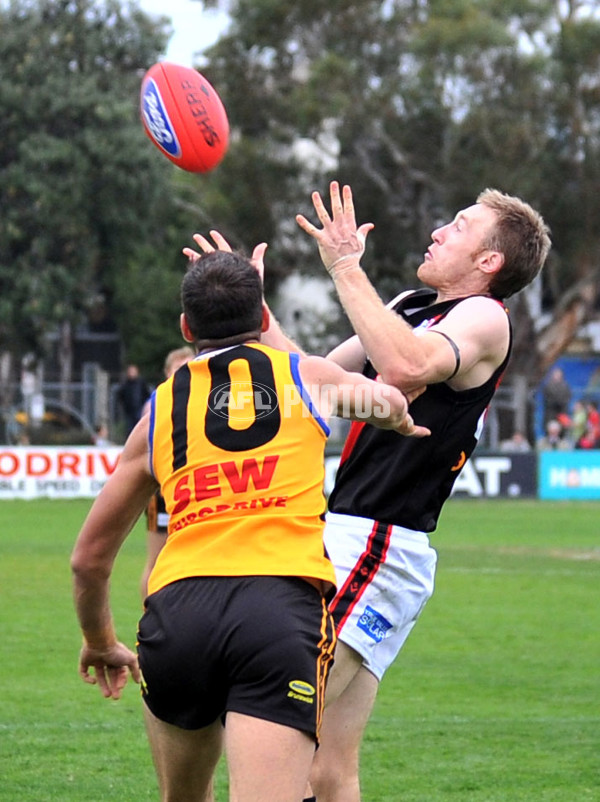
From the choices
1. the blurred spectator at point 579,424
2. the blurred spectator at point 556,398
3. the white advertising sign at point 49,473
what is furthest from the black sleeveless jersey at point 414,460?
the blurred spectator at point 556,398

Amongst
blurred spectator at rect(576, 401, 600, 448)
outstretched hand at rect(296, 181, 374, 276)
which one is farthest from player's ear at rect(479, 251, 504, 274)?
blurred spectator at rect(576, 401, 600, 448)

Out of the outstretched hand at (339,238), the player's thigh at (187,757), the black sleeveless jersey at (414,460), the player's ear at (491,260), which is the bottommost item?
the player's thigh at (187,757)

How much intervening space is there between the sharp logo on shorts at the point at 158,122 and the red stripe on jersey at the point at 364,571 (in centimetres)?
314

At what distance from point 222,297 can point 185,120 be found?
11.8 ft

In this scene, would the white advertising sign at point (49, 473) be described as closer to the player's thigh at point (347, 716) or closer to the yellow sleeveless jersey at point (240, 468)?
the player's thigh at point (347, 716)

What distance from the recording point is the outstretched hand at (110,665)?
4.12m

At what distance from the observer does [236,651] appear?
3613 millimetres

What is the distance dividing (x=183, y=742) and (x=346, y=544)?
1076mm

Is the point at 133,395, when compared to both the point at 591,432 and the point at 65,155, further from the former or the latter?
the point at 65,155

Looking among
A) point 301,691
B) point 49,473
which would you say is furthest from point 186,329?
point 49,473

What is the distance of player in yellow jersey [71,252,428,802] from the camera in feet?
11.8

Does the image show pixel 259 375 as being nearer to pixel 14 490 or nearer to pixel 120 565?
pixel 120 565

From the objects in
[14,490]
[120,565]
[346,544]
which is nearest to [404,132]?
[14,490]

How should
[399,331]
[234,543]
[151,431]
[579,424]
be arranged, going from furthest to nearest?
1. [579,424]
2. [399,331]
3. [151,431]
4. [234,543]
